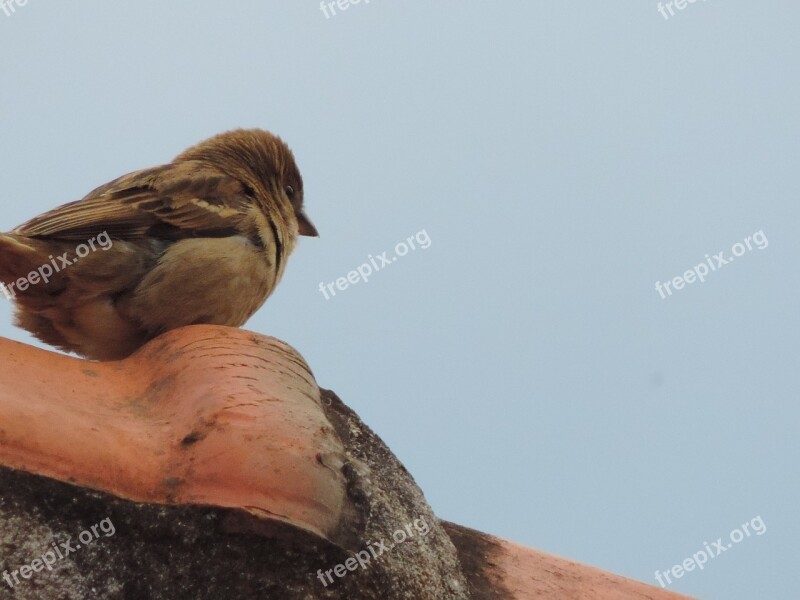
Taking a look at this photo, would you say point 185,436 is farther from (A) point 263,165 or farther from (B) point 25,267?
(A) point 263,165

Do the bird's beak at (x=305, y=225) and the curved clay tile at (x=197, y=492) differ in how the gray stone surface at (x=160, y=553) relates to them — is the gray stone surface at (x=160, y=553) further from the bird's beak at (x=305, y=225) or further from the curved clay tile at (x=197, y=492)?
the bird's beak at (x=305, y=225)

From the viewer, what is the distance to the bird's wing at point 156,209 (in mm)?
3635

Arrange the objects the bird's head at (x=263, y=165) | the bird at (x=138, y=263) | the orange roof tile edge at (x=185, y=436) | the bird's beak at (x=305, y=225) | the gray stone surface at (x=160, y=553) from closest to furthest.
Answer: the gray stone surface at (x=160, y=553) < the orange roof tile edge at (x=185, y=436) < the bird at (x=138, y=263) < the bird's head at (x=263, y=165) < the bird's beak at (x=305, y=225)

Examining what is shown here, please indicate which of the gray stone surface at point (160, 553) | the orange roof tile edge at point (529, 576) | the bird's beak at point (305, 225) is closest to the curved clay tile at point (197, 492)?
the gray stone surface at point (160, 553)

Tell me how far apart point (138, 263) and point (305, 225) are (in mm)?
1624

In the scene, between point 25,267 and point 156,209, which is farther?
point 156,209

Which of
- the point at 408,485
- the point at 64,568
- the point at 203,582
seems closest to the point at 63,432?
the point at 64,568

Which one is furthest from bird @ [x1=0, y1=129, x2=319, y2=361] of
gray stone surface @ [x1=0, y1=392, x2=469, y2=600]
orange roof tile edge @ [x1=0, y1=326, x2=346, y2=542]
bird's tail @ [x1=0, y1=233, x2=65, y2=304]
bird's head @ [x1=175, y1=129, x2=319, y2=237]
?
gray stone surface @ [x1=0, y1=392, x2=469, y2=600]

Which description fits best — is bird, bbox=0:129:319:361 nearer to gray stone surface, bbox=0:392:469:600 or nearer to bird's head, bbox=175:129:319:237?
bird's head, bbox=175:129:319:237

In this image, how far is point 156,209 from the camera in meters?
3.98

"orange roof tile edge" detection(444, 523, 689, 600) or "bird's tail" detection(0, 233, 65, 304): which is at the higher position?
"bird's tail" detection(0, 233, 65, 304)

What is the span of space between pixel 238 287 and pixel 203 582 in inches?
80.6

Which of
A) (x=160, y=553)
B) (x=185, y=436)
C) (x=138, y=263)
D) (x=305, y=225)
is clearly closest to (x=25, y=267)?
(x=138, y=263)

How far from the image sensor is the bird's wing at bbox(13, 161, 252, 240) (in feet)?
11.9
